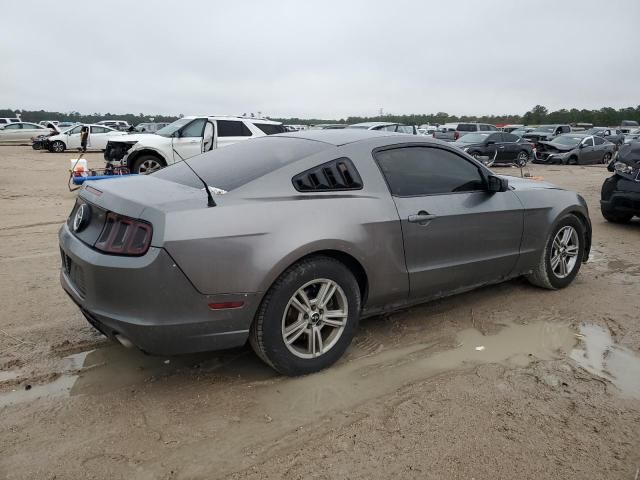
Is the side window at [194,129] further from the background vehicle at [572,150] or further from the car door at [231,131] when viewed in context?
the background vehicle at [572,150]

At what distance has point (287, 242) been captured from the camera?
2914 mm

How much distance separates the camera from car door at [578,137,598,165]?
71.7 ft

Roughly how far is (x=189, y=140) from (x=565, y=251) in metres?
9.23

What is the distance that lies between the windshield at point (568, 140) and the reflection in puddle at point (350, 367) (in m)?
21.0

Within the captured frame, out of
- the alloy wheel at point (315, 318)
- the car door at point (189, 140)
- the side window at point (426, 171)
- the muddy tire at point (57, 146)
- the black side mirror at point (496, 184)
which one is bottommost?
the muddy tire at point (57, 146)

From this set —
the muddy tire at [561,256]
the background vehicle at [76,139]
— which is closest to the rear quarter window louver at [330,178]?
the muddy tire at [561,256]

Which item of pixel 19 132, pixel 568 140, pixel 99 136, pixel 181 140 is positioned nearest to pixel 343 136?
pixel 181 140

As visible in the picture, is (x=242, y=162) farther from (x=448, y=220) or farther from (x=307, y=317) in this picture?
(x=448, y=220)

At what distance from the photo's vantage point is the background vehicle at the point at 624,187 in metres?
7.52

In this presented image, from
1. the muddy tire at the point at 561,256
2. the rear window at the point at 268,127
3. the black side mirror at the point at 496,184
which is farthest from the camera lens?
the rear window at the point at 268,127

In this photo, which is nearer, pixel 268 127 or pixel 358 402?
pixel 358 402

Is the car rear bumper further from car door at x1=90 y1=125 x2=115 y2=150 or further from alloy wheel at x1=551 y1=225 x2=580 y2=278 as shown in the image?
car door at x1=90 y1=125 x2=115 y2=150

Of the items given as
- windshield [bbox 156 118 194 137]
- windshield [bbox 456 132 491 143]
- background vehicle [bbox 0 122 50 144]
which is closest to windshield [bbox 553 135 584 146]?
windshield [bbox 456 132 491 143]

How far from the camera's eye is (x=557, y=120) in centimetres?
6625
